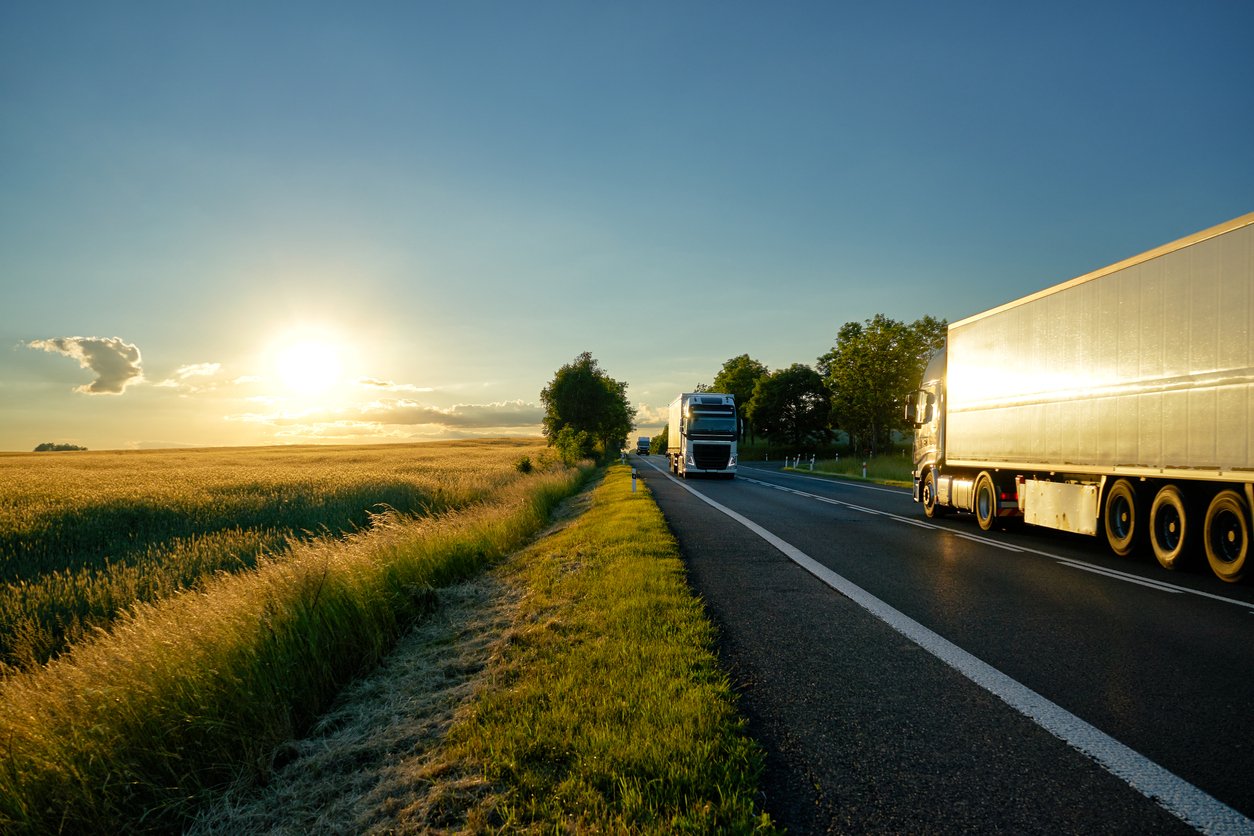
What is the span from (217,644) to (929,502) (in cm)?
1473

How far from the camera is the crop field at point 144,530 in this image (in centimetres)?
848

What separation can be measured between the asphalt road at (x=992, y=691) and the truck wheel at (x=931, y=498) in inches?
246

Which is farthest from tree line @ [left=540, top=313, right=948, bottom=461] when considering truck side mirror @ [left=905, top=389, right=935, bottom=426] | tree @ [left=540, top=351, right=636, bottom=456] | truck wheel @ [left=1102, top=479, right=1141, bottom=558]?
truck wheel @ [left=1102, top=479, right=1141, bottom=558]

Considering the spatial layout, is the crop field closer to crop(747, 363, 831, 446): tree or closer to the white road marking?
the white road marking

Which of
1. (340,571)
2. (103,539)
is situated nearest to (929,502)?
(340,571)

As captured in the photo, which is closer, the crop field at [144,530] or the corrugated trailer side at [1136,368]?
the corrugated trailer side at [1136,368]

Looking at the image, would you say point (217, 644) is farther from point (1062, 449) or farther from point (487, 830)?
point (1062, 449)

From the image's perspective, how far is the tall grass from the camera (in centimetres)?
386

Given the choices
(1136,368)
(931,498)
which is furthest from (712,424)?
(1136,368)

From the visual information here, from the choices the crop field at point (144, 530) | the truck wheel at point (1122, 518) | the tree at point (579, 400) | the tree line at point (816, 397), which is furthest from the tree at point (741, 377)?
the truck wheel at point (1122, 518)

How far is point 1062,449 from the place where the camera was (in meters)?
10.8

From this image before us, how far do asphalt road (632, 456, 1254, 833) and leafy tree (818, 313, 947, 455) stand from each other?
158ft

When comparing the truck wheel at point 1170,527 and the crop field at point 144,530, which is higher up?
the truck wheel at point 1170,527

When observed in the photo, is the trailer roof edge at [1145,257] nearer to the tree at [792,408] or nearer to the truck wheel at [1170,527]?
the truck wheel at [1170,527]
